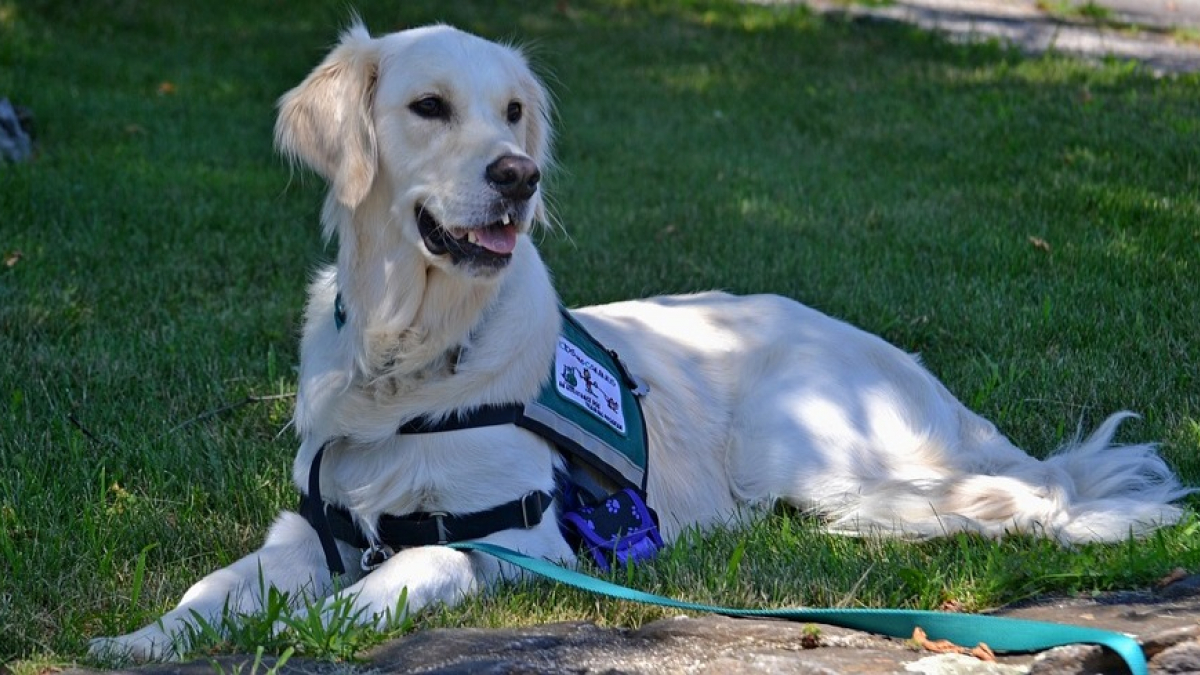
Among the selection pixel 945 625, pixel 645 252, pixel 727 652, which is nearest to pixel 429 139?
pixel 727 652

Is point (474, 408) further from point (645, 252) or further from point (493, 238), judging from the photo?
point (645, 252)

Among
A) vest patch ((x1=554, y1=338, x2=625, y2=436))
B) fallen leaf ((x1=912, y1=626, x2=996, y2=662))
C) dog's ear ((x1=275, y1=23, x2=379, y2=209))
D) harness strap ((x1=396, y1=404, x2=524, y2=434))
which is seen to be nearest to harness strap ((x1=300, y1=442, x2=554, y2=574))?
Answer: harness strap ((x1=396, y1=404, x2=524, y2=434))

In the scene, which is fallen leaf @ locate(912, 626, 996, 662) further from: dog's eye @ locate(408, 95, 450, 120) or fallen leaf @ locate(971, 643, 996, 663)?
dog's eye @ locate(408, 95, 450, 120)

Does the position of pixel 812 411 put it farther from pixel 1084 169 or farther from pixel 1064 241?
pixel 1084 169

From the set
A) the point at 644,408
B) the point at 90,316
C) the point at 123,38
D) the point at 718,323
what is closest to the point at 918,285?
the point at 718,323

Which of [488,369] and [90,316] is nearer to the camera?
[488,369]

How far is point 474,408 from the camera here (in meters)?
3.55

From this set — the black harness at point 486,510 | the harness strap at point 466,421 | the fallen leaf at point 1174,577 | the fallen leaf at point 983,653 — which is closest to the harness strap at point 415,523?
the black harness at point 486,510

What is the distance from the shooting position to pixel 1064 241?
654 centimetres

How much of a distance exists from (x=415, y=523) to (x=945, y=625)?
133 cm

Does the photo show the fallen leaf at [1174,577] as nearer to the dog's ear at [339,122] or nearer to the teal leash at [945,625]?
the teal leash at [945,625]

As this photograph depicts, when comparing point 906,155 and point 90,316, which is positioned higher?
point 906,155

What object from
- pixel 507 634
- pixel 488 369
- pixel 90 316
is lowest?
pixel 90 316

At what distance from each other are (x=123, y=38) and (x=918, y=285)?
7684 millimetres
